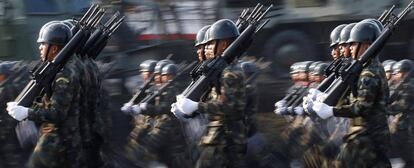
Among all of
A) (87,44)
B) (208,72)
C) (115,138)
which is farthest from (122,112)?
(208,72)

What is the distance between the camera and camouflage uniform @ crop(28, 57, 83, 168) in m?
8.93

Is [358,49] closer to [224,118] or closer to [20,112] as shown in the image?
[224,118]

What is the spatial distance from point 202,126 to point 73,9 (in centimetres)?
678

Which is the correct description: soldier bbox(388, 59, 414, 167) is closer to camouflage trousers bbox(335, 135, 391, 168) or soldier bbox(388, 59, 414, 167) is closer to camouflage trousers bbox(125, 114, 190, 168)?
camouflage trousers bbox(125, 114, 190, 168)

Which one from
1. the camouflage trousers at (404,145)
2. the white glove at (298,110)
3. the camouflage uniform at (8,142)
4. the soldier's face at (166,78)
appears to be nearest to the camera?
the white glove at (298,110)

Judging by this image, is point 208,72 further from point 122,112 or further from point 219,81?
point 122,112

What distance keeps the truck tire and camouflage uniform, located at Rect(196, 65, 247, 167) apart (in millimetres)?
10472

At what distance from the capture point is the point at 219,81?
9.45 m

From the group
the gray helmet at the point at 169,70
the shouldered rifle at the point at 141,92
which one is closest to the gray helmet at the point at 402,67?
the gray helmet at the point at 169,70

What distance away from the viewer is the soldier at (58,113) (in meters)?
8.94

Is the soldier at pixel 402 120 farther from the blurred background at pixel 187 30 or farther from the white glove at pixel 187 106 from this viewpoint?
the blurred background at pixel 187 30

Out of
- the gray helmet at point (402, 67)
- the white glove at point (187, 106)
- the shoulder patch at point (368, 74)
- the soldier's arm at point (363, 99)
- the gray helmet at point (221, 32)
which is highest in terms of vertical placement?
the gray helmet at point (221, 32)

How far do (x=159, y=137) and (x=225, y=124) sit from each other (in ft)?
9.77

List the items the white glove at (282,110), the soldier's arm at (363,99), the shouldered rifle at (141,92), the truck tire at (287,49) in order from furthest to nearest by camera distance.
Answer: the truck tire at (287,49), the shouldered rifle at (141,92), the white glove at (282,110), the soldier's arm at (363,99)
